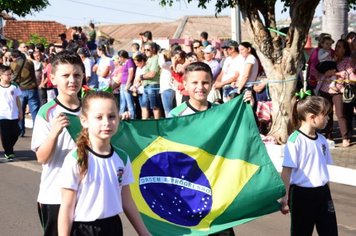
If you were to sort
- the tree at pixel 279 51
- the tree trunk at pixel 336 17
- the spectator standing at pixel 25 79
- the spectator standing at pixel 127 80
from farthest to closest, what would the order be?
the tree trunk at pixel 336 17 → the spectator standing at pixel 25 79 → the spectator standing at pixel 127 80 → the tree at pixel 279 51

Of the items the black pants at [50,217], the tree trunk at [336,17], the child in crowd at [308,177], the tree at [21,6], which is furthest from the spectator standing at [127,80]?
the tree at [21,6]

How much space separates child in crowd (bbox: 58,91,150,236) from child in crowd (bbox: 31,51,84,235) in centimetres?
46

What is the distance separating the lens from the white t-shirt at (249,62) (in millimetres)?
12203

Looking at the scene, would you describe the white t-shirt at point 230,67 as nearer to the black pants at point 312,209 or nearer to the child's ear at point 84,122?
the black pants at point 312,209

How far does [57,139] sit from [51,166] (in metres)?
0.27

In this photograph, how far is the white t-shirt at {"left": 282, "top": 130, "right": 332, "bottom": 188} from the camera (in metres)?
5.37

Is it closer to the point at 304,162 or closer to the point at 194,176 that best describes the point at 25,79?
the point at 194,176

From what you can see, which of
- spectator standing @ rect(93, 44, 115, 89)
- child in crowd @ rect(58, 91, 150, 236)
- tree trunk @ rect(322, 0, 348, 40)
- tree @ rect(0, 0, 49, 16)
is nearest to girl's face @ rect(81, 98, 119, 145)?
child in crowd @ rect(58, 91, 150, 236)

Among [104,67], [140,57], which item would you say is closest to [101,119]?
[140,57]

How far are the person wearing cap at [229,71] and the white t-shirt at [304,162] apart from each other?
700 centimetres

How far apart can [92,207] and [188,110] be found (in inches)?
62.7

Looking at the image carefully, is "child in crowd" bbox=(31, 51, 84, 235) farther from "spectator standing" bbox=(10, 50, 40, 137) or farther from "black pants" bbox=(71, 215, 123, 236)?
"spectator standing" bbox=(10, 50, 40, 137)

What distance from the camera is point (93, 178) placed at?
167 inches

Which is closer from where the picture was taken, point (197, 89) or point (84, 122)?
point (84, 122)
